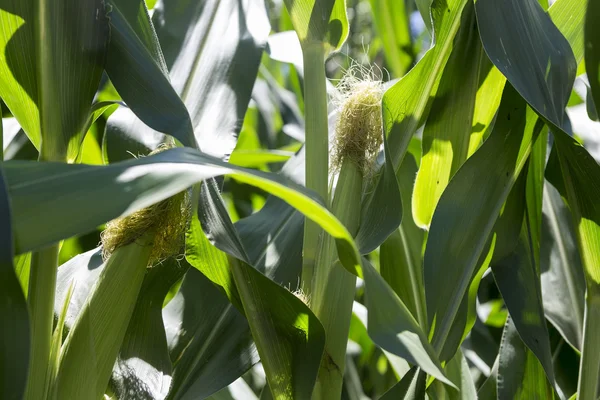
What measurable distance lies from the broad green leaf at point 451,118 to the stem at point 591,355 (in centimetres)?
18

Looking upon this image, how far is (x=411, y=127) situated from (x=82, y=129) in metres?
0.30

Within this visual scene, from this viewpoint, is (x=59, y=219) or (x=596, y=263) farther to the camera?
(x=596, y=263)

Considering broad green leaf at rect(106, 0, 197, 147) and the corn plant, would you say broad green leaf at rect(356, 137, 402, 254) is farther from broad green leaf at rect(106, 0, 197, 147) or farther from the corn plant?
broad green leaf at rect(106, 0, 197, 147)

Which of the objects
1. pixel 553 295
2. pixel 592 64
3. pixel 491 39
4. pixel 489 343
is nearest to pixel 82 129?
pixel 491 39

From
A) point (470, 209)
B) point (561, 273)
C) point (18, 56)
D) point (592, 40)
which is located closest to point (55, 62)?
point (18, 56)

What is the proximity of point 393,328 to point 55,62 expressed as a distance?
0.34 m

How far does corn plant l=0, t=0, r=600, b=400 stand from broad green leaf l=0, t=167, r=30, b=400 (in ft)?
0.09

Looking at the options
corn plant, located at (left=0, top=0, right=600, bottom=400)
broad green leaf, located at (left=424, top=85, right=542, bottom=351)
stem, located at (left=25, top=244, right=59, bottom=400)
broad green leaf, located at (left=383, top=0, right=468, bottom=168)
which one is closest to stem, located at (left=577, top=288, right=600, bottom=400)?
corn plant, located at (left=0, top=0, right=600, bottom=400)

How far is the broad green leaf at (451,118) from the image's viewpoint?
0.69 meters

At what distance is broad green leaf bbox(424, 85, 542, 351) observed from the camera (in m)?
0.62

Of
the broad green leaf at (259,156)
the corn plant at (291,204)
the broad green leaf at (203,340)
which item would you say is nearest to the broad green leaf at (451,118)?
the corn plant at (291,204)

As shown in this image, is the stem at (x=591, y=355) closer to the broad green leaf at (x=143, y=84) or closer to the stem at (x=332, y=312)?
the stem at (x=332, y=312)

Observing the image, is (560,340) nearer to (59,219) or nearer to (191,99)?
(191,99)

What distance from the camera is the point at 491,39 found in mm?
606
